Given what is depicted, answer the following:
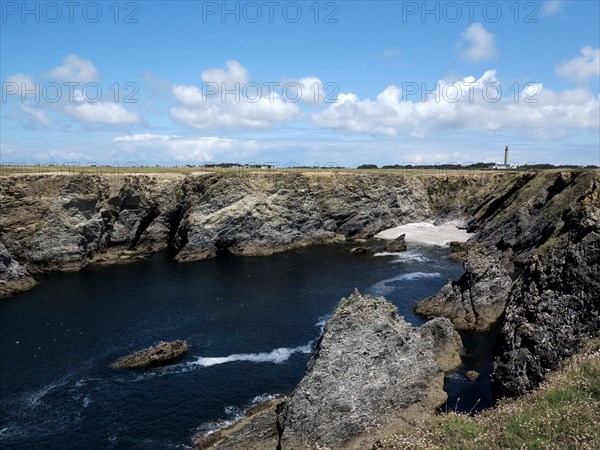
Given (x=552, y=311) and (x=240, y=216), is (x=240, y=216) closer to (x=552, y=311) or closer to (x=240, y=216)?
(x=240, y=216)

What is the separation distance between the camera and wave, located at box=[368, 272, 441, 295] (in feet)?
230

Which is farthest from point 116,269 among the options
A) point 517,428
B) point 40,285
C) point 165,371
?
point 517,428

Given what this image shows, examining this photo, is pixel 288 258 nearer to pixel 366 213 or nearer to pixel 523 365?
pixel 366 213

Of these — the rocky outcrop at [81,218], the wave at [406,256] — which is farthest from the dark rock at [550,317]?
the rocky outcrop at [81,218]

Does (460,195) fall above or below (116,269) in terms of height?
above

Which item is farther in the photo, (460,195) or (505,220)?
(460,195)

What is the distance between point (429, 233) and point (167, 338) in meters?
81.0

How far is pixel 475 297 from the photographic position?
55.5 metres

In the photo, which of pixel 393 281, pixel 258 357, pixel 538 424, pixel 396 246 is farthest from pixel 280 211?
pixel 538 424

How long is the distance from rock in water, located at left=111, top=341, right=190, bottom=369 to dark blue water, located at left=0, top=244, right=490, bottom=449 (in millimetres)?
1134

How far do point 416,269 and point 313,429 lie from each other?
195 ft

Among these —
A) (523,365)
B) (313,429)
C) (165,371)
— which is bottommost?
(165,371)

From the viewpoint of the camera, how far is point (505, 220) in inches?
4013

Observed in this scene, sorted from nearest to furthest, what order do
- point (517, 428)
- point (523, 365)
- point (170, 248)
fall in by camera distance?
point (517, 428) < point (523, 365) < point (170, 248)
